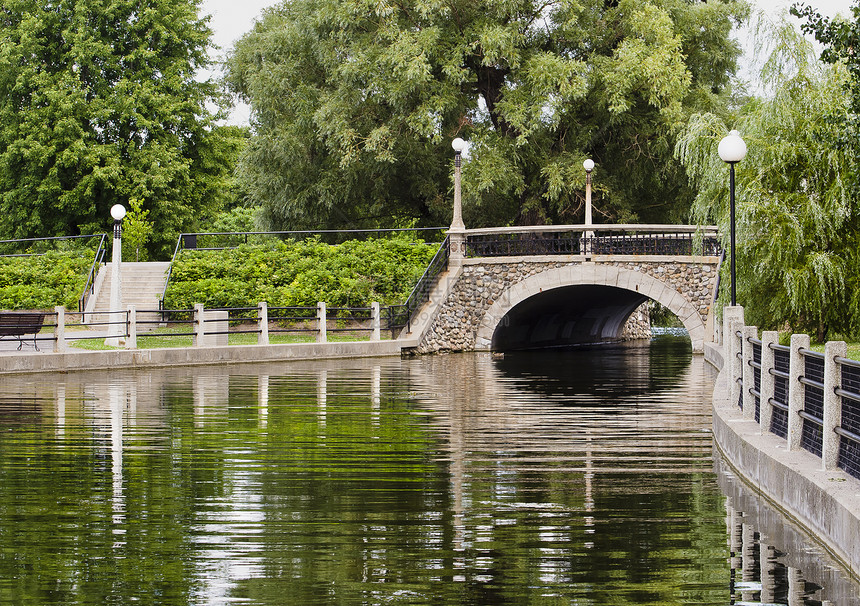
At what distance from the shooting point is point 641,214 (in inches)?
1558

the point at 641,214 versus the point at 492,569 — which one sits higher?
the point at 641,214

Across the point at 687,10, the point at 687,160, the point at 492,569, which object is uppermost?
the point at 687,10

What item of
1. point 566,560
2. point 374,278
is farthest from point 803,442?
point 374,278

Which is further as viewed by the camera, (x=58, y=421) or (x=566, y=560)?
(x=58, y=421)

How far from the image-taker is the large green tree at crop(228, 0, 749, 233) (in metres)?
34.8

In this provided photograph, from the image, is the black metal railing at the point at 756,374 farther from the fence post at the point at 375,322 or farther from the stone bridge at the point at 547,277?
the fence post at the point at 375,322

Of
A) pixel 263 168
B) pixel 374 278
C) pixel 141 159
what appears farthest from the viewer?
pixel 141 159

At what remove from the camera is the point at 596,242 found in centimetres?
3203

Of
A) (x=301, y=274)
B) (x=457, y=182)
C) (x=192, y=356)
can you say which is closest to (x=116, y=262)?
(x=192, y=356)

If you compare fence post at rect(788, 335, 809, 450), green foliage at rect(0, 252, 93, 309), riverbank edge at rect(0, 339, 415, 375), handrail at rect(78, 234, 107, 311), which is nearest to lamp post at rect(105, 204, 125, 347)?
riverbank edge at rect(0, 339, 415, 375)

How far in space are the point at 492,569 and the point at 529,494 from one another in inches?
98.1

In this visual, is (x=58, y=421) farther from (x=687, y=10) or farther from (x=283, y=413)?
(x=687, y=10)

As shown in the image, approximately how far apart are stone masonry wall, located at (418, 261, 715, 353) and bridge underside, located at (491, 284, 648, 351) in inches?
43.3

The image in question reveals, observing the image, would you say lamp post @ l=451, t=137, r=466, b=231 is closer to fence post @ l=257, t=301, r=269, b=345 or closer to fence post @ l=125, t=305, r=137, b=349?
fence post @ l=257, t=301, r=269, b=345
